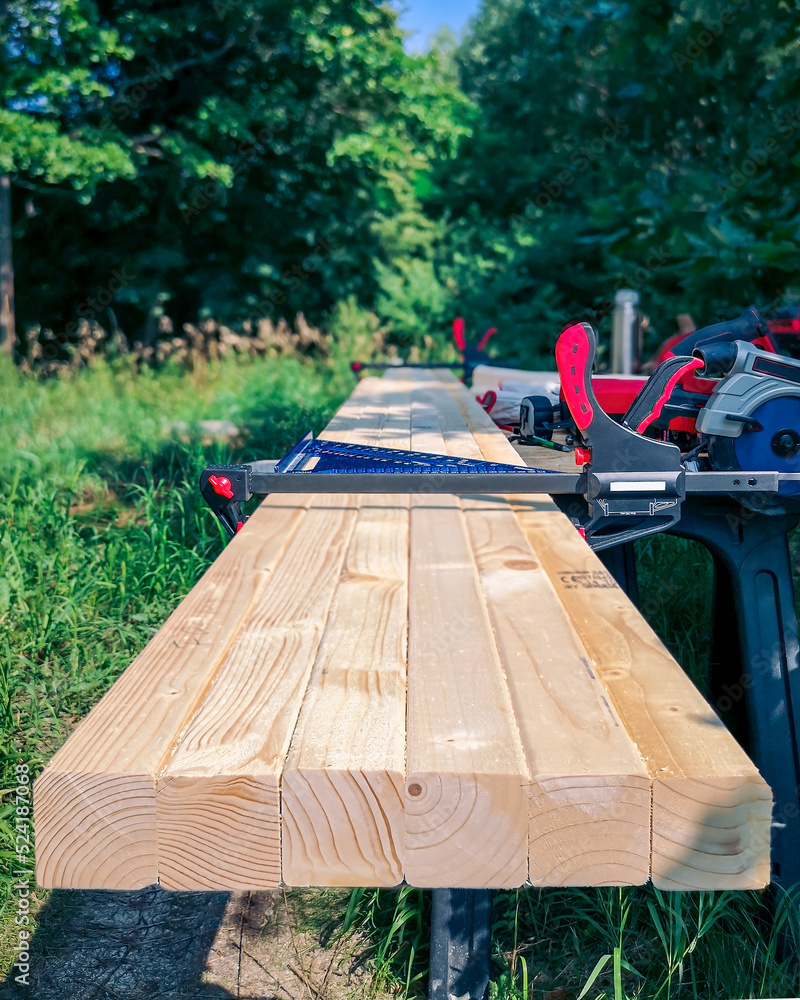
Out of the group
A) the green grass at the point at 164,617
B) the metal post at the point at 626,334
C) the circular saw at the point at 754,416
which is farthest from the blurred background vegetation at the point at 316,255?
the circular saw at the point at 754,416

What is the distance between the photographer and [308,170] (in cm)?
1200

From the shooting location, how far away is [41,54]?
890cm

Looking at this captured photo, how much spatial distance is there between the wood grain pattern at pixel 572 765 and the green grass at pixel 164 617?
0.73 metres

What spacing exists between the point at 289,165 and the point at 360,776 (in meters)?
12.3

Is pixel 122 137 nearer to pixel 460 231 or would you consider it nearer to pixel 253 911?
pixel 460 231

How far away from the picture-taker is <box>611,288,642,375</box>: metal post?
17.1 ft

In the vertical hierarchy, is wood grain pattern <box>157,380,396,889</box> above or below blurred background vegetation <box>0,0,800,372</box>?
below

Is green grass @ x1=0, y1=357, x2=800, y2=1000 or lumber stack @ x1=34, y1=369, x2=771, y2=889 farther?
green grass @ x1=0, y1=357, x2=800, y2=1000

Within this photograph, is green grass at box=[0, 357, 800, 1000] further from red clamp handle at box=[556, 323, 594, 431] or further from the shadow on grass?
red clamp handle at box=[556, 323, 594, 431]

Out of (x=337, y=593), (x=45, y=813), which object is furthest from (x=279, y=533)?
(x=45, y=813)

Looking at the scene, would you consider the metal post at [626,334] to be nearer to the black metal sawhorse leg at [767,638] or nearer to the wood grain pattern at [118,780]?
the black metal sawhorse leg at [767,638]

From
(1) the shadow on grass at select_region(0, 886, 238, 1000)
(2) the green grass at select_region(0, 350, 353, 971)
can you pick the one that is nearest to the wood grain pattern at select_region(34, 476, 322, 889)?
(1) the shadow on grass at select_region(0, 886, 238, 1000)

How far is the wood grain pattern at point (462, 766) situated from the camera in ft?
3.22

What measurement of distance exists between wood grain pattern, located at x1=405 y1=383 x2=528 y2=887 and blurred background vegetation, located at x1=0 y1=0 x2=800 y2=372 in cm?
517
